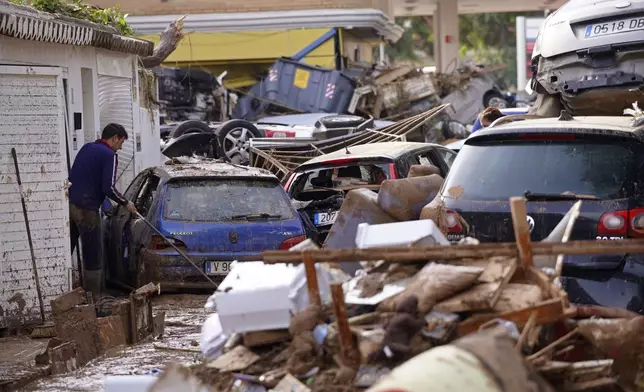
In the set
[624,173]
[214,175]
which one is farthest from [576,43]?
[624,173]

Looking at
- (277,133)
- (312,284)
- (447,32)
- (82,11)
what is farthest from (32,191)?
(447,32)

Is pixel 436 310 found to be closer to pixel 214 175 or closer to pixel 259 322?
pixel 259 322

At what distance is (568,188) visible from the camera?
7.23m

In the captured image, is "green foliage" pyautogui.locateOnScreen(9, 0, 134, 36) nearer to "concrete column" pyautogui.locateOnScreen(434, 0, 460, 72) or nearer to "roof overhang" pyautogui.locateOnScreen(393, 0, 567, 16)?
"concrete column" pyautogui.locateOnScreen(434, 0, 460, 72)

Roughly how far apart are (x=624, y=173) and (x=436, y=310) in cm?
249

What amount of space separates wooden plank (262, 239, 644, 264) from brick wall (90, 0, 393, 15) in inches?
1087

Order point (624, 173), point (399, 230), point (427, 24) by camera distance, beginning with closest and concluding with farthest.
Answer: point (399, 230) → point (624, 173) → point (427, 24)

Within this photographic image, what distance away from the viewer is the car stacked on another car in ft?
41.6

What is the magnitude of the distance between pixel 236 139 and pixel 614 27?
9.49 m

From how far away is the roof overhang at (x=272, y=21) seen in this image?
31.7m

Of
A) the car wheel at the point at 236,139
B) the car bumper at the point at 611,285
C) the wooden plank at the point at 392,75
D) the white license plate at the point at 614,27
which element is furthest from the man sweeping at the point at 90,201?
the wooden plank at the point at 392,75

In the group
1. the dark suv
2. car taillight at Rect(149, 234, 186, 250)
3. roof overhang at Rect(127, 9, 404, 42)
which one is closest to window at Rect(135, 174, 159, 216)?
car taillight at Rect(149, 234, 186, 250)

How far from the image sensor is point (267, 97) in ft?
94.4

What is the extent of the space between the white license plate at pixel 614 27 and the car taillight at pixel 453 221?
4.59 m
